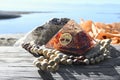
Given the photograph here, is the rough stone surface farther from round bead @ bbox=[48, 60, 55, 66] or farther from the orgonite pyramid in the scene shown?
round bead @ bbox=[48, 60, 55, 66]

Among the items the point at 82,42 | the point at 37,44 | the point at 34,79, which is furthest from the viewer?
the point at 37,44

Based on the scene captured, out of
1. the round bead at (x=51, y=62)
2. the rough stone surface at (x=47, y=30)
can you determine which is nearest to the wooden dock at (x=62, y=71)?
the round bead at (x=51, y=62)

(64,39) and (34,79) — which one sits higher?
(64,39)

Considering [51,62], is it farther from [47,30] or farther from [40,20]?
[40,20]

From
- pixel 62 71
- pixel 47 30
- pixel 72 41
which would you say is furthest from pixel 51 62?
pixel 47 30

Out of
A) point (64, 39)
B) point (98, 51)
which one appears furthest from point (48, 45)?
point (98, 51)

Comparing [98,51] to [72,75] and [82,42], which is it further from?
[72,75]
